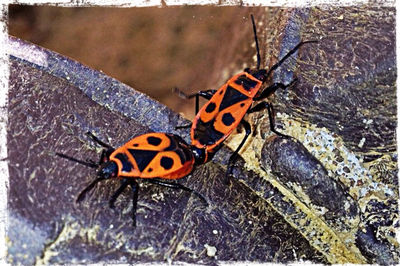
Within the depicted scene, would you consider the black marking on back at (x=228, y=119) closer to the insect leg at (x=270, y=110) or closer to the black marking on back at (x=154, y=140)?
the insect leg at (x=270, y=110)

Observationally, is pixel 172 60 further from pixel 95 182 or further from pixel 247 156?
pixel 95 182

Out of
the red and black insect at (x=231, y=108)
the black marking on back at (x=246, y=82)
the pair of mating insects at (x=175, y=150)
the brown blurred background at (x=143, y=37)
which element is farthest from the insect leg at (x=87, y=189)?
the brown blurred background at (x=143, y=37)

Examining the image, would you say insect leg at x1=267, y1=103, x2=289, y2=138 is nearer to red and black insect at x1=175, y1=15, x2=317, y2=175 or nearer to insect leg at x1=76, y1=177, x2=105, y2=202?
red and black insect at x1=175, y1=15, x2=317, y2=175

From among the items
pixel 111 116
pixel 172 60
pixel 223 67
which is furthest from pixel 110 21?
pixel 111 116

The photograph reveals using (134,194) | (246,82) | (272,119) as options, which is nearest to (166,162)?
(134,194)

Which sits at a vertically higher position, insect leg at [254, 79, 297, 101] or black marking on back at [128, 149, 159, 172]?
insect leg at [254, 79, 297, 101]

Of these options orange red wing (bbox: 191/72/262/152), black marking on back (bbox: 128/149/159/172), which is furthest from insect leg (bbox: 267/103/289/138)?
black marking on back (bbox: 128/149/159/172)

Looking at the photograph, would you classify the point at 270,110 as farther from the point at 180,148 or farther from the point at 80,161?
the point at 80,161
